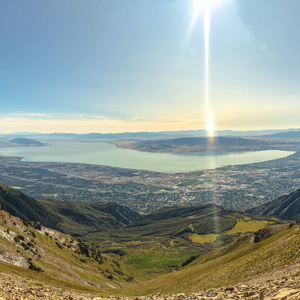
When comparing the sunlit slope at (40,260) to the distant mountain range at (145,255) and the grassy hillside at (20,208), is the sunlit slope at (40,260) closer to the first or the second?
the distant mountain range at (145,255)

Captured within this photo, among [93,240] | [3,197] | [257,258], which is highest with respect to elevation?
[257,258]

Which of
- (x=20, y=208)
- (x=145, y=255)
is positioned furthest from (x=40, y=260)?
(x=20, y=208)

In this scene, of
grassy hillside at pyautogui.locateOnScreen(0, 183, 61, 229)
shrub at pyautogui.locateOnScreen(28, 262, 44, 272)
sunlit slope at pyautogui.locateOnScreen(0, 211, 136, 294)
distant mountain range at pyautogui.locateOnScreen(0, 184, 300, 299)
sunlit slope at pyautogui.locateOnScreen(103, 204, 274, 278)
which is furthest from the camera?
grassy hillside at pyautogui.locateOnScreen(0, 183, 61, 229)

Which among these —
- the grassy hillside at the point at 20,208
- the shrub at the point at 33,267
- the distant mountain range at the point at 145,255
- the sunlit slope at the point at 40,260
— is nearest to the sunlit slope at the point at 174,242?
the distant mountain range at the point at 145,255

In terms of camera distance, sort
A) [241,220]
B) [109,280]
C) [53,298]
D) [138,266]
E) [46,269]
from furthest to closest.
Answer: [241,220] → [138,266] → [109,280] → [46,269] → [53,298]

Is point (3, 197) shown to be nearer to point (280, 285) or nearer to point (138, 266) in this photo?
point (138, 266)

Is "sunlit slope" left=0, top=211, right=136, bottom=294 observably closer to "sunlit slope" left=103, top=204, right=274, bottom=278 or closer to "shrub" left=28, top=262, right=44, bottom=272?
"shrub" left=28, top=262, right=44, bottom=272

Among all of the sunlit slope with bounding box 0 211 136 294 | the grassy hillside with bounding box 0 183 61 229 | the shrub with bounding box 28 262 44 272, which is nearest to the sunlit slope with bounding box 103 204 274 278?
the grassy hillside with bounding box 0 183 61 229

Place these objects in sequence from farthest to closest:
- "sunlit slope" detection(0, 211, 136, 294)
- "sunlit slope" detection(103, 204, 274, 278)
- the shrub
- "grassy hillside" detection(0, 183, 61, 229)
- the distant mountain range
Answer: "grassy hillside" detection(0, 183, 61, 229), "sunlit slope" detection(103, 204, 274, 278), the shrub, "sunlit slope" detection(0, 211, 136, 294), the distant mountain range

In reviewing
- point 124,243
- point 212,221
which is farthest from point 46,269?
point 212,221

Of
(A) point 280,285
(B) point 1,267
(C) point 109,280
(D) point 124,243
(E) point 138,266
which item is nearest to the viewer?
(A) point 280,285

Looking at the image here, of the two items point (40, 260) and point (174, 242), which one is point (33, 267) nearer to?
point (40, 260)
